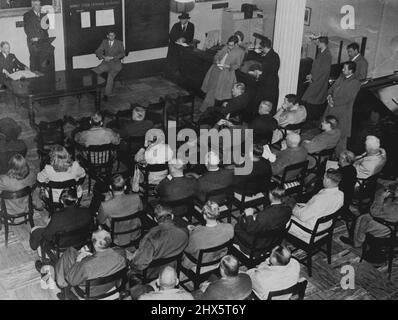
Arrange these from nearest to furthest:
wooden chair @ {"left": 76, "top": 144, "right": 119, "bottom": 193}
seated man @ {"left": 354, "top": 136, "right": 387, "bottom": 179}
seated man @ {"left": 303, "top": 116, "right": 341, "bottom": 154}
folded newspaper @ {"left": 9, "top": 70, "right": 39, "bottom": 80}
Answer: seated man @ {"left": 354, "top": 136, "right": 387, "bottom": 179}
wooden chair @ {"left": 76, "top": 144, "right": 119, "bottom": 193}
seated man @ {"left": 303, "top": 116, "right": 341, "bottom": 154}
folded newspaper @ {"left": 9, "top": 70, "right": 39, "bottom": 80}

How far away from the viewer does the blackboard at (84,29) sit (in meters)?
11.8

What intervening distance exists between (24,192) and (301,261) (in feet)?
10.4

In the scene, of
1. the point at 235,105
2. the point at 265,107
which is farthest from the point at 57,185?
the point at 235,105

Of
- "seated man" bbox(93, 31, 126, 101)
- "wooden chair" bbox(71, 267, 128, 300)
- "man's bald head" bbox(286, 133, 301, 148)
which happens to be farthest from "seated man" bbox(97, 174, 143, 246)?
"seated man" bbox(93, 31, 126, 101)

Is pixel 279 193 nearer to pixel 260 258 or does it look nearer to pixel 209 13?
pixel 260 258

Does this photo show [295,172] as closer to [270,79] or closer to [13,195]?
[270,79]

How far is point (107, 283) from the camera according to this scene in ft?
16.5

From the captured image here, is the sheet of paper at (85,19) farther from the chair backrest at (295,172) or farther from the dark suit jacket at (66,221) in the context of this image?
the dark suit jacket at (66,221)

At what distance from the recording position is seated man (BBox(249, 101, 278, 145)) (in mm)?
8102

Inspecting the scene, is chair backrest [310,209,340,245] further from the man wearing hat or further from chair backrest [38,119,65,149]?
the man wearing hat

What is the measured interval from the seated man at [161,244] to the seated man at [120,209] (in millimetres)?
602

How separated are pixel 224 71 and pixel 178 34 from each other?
7.84 ft

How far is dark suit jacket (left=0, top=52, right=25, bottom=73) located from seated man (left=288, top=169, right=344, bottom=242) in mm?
6572

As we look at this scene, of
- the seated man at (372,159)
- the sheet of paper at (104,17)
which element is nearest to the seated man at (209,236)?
the seated man at (372,159)
